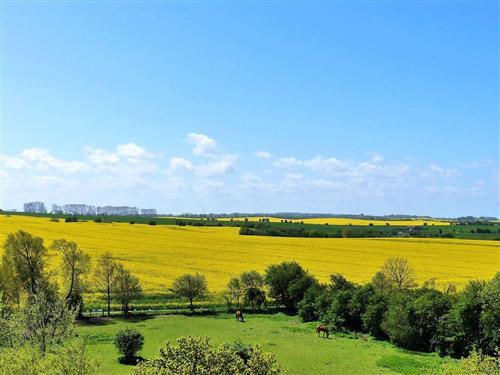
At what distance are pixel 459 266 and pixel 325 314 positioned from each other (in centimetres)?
4842

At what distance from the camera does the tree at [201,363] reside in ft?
62.2

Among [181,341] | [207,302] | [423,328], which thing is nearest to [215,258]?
[207,302]

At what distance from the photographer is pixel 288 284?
66.0 metres

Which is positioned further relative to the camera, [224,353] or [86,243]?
[86,243]

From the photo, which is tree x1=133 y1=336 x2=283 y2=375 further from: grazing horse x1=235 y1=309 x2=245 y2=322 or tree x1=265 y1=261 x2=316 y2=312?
tree x1=265 y1=261 x2=316 y2=312

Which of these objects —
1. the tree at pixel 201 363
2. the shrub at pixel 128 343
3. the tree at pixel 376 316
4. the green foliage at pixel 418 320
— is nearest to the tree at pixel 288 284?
the tree at pixel 376 316

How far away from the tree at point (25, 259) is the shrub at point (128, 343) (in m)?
18.2

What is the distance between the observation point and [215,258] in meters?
98.2

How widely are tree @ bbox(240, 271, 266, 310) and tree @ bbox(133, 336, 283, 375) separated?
44864mm

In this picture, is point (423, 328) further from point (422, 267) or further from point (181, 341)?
point (422, 267)

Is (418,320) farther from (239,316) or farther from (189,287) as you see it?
(189,287)

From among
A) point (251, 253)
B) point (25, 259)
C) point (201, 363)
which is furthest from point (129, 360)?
point (251, 253)

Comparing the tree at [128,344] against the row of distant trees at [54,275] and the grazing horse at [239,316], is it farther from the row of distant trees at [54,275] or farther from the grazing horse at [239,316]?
the grazing horse at [239,316]

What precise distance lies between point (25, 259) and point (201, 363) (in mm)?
43218
